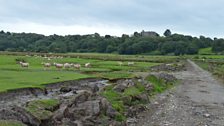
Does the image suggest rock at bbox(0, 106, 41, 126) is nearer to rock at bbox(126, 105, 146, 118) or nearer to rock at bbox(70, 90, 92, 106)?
rock at bbox(70, 90, 92, 106)

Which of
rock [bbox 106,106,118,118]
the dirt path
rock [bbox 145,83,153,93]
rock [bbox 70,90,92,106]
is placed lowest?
the dirt path

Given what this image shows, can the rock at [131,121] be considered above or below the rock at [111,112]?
below

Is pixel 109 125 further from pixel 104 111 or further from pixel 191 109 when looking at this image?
pixel 191 109

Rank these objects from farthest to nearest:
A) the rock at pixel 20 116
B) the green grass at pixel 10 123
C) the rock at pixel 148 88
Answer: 1. the rock at pixel 148 88
2. the rock at pixel 20 116
3. the green grass at pixel 10 123

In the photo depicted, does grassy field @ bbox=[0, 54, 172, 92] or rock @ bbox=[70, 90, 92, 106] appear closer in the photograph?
rock @ bbox=[70, 90, 92, 106]

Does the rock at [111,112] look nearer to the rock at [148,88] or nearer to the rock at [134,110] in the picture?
the rock at [134,110]

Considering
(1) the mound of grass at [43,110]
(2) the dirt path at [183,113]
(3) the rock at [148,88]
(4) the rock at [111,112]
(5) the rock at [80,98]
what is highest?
(5) the rock at [80,98]

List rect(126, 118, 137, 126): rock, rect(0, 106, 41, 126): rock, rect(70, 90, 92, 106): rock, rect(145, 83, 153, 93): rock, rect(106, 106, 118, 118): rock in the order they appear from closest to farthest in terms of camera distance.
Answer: rect(0, 106, 41, 126): rock < rect(126, 118, 137, 126): rock < rect(106, 106, 118, 118): rock < rect(70, 90, 92, 106): rock < rect(145, 83, 153, 93): rock

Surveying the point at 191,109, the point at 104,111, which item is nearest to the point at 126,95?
the point at 191,109

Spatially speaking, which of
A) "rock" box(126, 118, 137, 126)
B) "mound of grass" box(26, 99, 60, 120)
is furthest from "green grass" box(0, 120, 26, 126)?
"rock" box(126, 118, 137, 126)

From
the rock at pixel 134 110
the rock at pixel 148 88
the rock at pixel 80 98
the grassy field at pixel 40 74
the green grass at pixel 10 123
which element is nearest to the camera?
the green grass at pixel 10 123

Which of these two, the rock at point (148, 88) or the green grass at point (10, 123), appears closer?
the green grass at point (10, 123)

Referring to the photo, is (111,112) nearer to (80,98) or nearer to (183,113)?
(80,98)

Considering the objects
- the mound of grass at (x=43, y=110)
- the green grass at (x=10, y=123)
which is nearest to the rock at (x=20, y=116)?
the mound of grass at (x=43, y=110)
